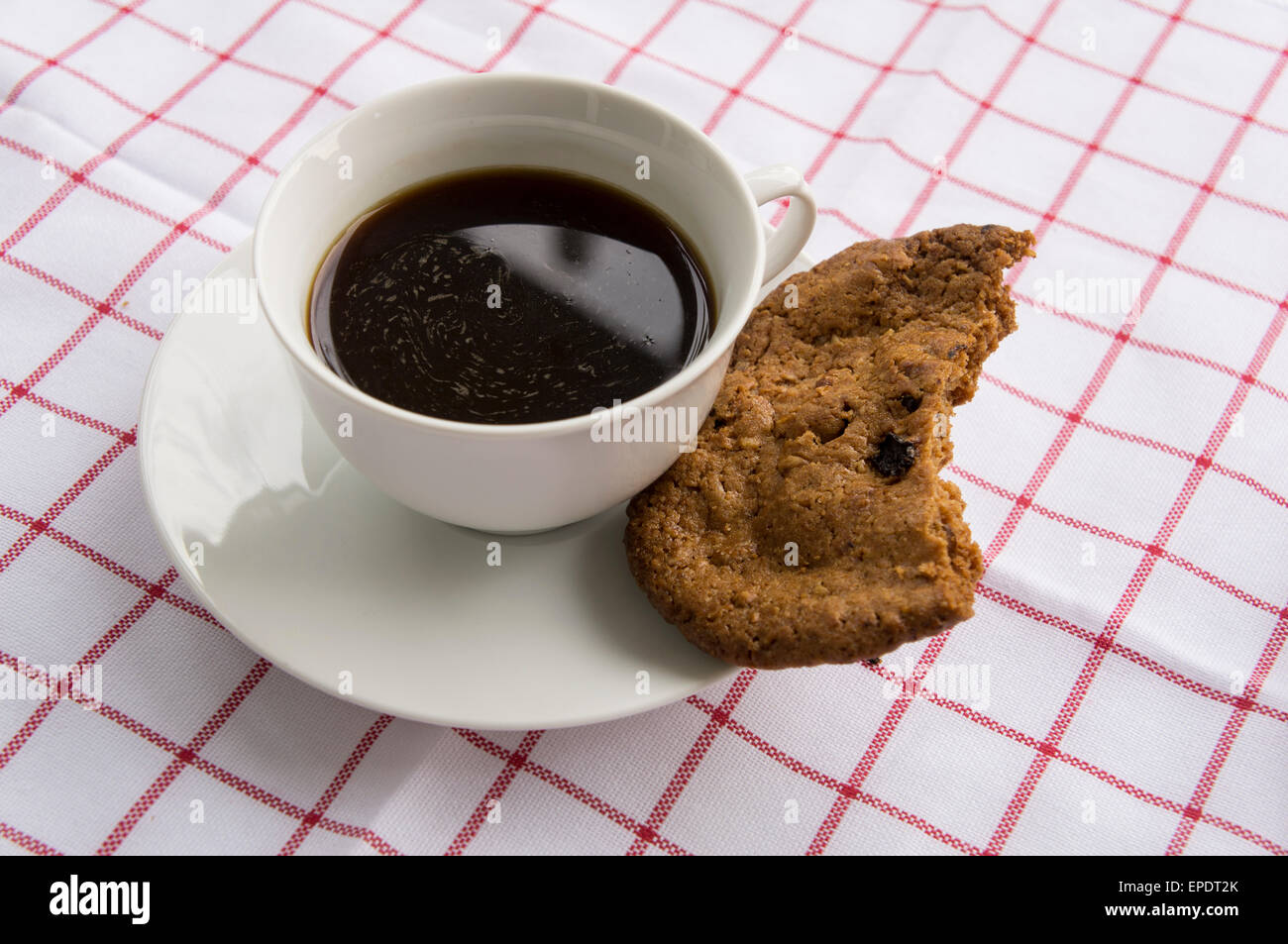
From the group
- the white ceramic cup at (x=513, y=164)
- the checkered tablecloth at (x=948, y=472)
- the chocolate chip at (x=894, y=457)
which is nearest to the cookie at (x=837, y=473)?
the chocolate chip at (x=894, y=457)

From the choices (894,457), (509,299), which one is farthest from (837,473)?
(509,299)

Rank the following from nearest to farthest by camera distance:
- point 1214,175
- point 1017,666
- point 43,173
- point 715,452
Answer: point 715,452 → point 1017,666 → point 43,173 → point 1214,175

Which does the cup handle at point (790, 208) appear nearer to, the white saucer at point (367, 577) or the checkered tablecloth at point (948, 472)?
the white saucer at point (367, 577)

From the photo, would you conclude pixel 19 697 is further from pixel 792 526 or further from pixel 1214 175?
pixel 1214 175

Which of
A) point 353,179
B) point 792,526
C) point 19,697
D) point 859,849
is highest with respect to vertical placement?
point 353,179

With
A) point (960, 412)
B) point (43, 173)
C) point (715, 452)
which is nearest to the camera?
point (715, 452)

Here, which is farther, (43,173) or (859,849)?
(43,173)

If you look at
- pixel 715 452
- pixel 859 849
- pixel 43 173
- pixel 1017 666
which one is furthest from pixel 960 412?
pixel 43 173
